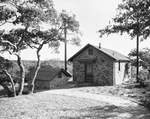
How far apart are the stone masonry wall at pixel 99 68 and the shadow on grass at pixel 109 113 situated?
383 inches

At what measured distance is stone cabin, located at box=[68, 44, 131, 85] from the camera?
18.5 meters

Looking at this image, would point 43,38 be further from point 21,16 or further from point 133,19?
point 133,19

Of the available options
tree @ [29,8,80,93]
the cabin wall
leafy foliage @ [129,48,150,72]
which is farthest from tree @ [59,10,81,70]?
leafy foliage @ [129,48,150,72]

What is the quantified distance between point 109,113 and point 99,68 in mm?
11625

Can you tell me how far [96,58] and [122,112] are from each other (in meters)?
11.9

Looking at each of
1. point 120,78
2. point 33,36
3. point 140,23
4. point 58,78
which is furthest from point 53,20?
point 120,78

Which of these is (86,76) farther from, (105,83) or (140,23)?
(140,23)

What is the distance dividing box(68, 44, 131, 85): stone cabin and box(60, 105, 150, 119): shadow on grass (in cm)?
978

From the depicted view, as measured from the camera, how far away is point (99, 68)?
19.3 meters

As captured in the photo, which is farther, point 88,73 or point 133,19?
point 88,73

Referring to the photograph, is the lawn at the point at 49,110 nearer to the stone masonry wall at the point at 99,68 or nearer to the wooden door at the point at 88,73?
the stone masonry wall at the point at 99,68

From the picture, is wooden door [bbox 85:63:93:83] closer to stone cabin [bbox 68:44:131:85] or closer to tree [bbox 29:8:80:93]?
stone cabin [bbox 68:44:131:85]

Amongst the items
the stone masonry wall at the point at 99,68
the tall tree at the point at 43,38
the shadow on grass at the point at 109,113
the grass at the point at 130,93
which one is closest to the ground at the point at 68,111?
the shadow on grass at the point at 109,113

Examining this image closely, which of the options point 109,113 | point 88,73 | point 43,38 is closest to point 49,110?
point 109,113
